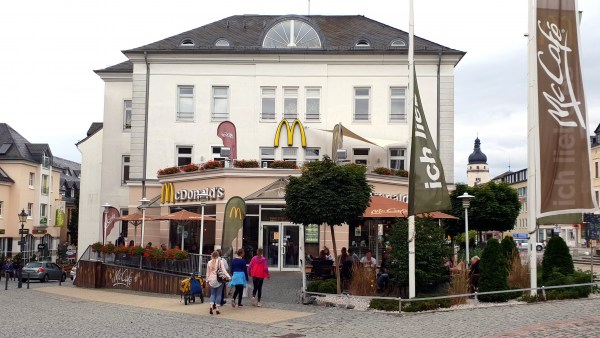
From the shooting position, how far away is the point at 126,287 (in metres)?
25.0

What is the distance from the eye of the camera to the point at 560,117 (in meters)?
16.8

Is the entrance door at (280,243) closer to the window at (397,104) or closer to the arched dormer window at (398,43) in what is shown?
the window at (397,104)

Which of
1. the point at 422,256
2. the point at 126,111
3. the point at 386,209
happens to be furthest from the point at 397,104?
the point at 422,256

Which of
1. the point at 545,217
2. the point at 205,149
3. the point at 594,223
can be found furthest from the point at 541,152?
the point at 205,149

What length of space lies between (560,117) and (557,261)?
15.8 ft

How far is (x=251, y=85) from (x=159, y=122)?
5.03 metres

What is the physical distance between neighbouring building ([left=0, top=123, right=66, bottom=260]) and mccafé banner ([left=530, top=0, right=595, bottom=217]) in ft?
169

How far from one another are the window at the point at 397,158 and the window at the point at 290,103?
5180mm

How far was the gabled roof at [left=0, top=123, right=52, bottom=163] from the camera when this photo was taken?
212ft

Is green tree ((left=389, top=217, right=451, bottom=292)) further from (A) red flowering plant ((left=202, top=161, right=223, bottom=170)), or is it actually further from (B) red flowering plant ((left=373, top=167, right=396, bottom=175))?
(A) red flowering plant ((left=202, top=161, right=223, bottom=170))

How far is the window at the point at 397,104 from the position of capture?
3462 centimetres

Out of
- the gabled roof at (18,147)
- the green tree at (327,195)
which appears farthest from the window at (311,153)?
the gabled roof at (18,147)

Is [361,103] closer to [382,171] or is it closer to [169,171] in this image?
[382,171]

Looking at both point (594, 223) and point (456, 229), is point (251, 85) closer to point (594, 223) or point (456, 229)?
point (456, 229)
